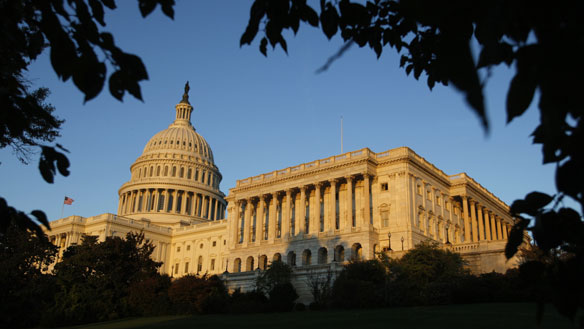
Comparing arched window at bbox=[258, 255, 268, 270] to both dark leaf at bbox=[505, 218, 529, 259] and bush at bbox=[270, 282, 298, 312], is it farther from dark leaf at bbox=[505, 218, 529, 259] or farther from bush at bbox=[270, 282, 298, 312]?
dark leaf at bbox=[505, 218, 529, 259]

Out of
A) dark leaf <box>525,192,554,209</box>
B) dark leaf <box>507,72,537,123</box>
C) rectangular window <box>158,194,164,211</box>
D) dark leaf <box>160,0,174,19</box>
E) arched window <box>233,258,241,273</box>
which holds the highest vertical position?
rectangular window <box>158,194,164,211</box>

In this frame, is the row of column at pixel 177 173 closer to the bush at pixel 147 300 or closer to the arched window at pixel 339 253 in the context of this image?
the arched window at pixel 339 253

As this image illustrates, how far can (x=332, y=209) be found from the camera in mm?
Answer: 75438

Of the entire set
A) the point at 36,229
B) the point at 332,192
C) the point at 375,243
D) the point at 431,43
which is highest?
the point at 332,192

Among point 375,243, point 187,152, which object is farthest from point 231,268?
point 187,152

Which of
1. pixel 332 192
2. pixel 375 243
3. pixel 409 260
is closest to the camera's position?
pixel 409 260

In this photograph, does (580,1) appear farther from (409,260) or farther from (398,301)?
(409,260)

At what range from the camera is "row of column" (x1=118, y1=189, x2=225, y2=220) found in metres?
129

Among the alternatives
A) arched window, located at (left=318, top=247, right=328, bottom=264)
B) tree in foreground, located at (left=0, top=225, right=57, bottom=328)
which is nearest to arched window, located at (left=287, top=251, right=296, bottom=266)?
arched window, located at (left=318, top=247, right=328, bottom=264)

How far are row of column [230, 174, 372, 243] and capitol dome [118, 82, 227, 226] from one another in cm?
4190

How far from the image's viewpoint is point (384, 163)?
7488 cm

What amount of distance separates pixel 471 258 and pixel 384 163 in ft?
69.5

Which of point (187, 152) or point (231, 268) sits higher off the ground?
point (187, 152)

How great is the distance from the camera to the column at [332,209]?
74.9m
